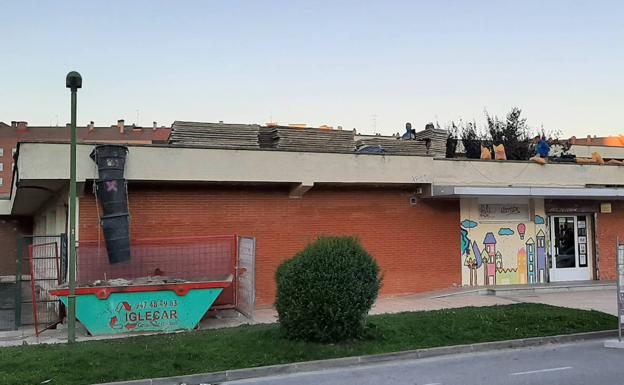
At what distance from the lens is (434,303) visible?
595 inches

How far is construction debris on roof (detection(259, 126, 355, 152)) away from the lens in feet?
52.5

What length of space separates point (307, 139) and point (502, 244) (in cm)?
707

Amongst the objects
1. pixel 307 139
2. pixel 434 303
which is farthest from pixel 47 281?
pixel 434 303

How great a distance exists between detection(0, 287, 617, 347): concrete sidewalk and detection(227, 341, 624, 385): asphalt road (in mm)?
3933

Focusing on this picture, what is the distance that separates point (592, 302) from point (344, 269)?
342 inches

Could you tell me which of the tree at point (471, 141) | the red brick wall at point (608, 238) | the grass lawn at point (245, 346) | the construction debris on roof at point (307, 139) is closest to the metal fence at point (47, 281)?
the grass lawn at point (245, 346)

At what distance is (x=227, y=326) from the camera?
12234 millimetres

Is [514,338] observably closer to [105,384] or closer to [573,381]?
[573,381]

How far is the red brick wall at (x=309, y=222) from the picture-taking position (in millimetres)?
14562

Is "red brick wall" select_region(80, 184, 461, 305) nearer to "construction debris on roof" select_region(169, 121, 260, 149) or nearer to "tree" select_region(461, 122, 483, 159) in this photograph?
"construction debris on roof" select_region(169, 121, 260, 149)

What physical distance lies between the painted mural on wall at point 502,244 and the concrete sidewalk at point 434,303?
4.18 feet

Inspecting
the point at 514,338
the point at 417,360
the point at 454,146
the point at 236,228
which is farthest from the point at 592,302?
A: the point at 454,146

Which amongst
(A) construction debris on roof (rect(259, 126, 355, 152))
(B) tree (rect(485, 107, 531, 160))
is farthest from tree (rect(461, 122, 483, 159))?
(A) construction debris on roof (rect(259, 126, 355, 152))

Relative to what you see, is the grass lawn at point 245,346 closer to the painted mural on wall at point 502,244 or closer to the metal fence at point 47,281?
the metal fence at point 47,281
